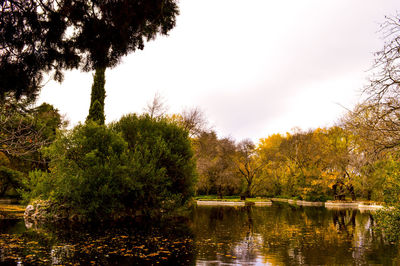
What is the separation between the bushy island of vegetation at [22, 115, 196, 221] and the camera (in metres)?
17.4

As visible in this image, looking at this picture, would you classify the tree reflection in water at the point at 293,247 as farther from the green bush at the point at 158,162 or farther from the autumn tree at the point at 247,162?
the autumn tree at the point at 247,162

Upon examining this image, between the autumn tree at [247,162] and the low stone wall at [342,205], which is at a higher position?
the autumn tree at [247,162]

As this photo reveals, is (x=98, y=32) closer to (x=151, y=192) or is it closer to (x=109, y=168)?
(x=109, y=168)

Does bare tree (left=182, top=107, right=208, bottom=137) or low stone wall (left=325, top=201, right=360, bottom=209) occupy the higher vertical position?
bare tree (left=182, top=107, right=208, bottom=137)

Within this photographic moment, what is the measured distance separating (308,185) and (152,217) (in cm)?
2810

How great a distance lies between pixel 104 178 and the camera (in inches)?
689

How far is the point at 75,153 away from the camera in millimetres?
18672

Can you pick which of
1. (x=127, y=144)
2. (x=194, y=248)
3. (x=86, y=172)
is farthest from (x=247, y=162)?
(x=194, y=248)

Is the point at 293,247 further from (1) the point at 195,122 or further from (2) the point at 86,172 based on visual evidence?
(1) the point at 195,122

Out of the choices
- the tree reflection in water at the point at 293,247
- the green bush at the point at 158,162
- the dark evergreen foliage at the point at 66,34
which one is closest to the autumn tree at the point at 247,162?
the green bush at the point at 158,162

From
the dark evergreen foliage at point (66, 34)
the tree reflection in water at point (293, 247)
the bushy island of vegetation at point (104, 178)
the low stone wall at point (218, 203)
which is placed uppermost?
the dark evergreen foliage at point (66, 34)

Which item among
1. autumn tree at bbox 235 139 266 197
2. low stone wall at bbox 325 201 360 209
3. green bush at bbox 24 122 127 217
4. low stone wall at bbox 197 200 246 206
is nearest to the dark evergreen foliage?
green bush at bbox 24 122 127 217

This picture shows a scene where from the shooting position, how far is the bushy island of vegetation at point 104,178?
17.4 meters

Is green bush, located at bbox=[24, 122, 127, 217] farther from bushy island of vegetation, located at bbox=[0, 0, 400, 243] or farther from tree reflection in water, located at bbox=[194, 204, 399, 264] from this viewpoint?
tree reflection in water, located at bbox=[194, 204, 399, 264]
